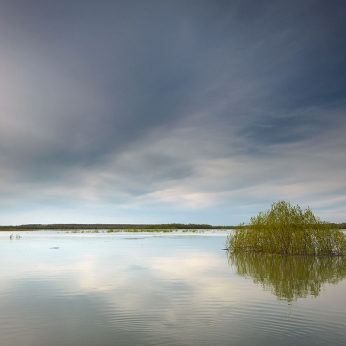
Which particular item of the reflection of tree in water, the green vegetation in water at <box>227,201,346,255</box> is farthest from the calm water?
the green vegetation in water at <box>227,201,346,255</box>

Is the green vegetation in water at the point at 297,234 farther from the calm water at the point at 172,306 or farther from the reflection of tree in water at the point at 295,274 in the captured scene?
the calm water at the point at 172,306

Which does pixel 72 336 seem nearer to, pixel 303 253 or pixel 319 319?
pixel 319 319

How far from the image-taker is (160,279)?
15.6 metres

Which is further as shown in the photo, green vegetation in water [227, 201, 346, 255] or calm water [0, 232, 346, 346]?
green vegetation in water [227, 201, 346, 255]

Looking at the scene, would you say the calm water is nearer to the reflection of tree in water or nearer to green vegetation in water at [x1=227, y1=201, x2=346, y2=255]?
the reflection of tree in water

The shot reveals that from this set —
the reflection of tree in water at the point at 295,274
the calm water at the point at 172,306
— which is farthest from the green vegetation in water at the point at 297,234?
the calm water at the point at 172,306

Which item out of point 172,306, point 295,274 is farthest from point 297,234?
point 172,306

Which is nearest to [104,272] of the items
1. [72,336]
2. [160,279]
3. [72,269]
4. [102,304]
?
[72,269]

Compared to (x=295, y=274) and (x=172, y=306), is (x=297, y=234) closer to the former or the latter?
(x=295, y=274)

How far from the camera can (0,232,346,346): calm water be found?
764cm

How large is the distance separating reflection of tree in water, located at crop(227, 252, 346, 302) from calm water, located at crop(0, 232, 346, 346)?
0.05m

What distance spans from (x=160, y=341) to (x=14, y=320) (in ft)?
15.0

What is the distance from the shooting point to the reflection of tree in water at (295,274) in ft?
42.8

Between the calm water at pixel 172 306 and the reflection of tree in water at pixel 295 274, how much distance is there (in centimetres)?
5
